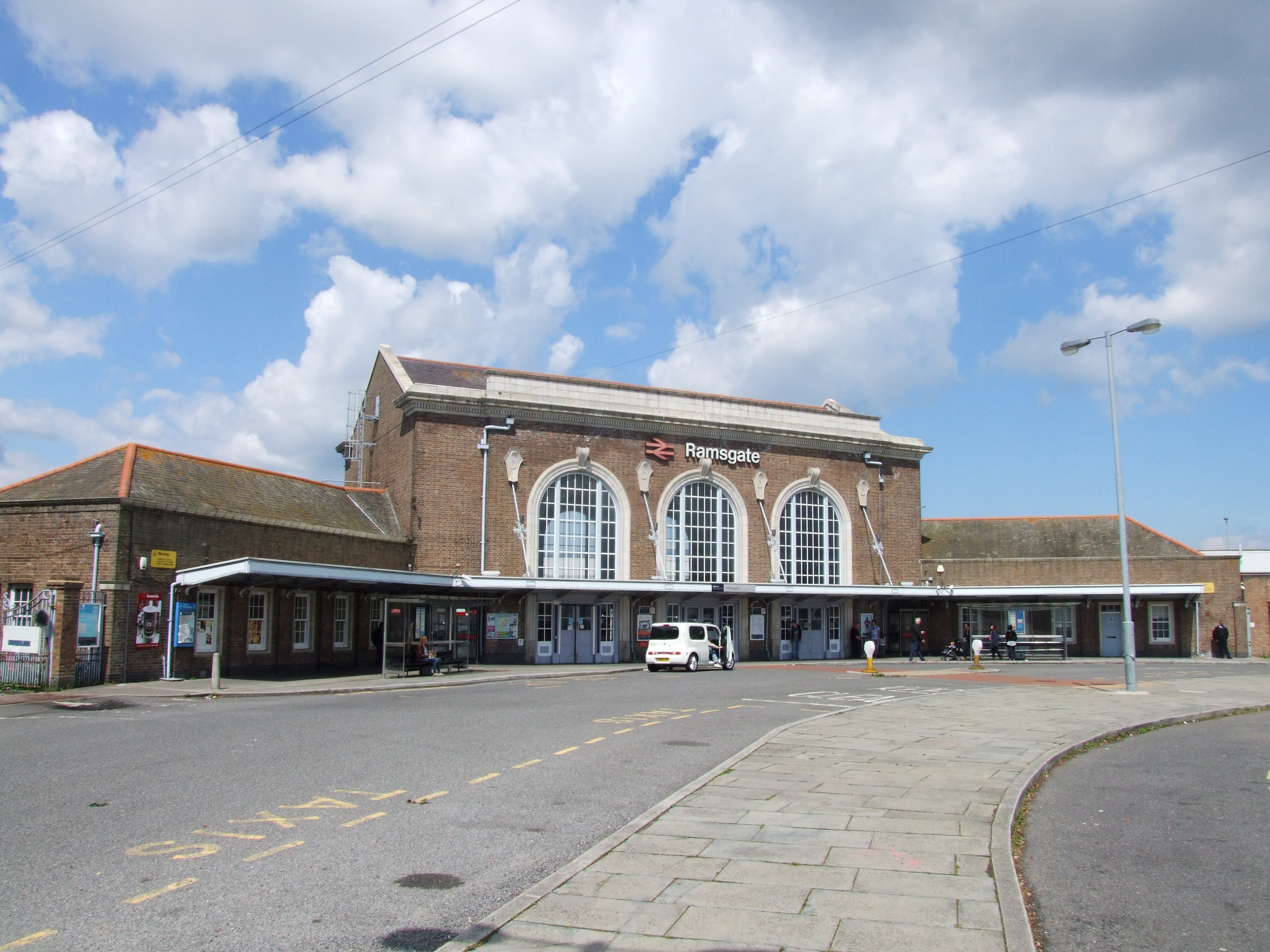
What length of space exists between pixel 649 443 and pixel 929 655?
54.3 ft

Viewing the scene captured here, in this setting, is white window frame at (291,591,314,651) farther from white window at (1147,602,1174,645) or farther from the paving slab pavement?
white window at (1147,602,1174,645)

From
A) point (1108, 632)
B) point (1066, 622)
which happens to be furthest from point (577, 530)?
point (1108, 632)

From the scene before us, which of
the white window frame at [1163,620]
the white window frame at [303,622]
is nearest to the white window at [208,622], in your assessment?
the white window frame at [303,622]

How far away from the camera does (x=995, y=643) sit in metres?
39.9

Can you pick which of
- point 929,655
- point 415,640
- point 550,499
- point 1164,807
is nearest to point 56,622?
point 415,640

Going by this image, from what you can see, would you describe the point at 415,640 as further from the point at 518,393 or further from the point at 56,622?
the point at 518,393

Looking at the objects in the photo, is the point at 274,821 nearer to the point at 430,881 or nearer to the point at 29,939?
the point at 430,881

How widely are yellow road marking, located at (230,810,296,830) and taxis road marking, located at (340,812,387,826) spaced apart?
1.27 feet

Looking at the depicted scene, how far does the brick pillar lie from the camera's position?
20.2 m

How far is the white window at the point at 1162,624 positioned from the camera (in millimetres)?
41375

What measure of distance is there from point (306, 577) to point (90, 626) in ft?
14.8

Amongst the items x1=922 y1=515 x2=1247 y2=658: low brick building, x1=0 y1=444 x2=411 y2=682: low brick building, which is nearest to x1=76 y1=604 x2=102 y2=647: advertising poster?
x1=0 y1=444 x2=411 y2=682: low brick building

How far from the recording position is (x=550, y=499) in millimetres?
34969

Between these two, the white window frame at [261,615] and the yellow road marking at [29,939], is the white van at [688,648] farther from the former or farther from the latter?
the yellow road marking at [29,939]
